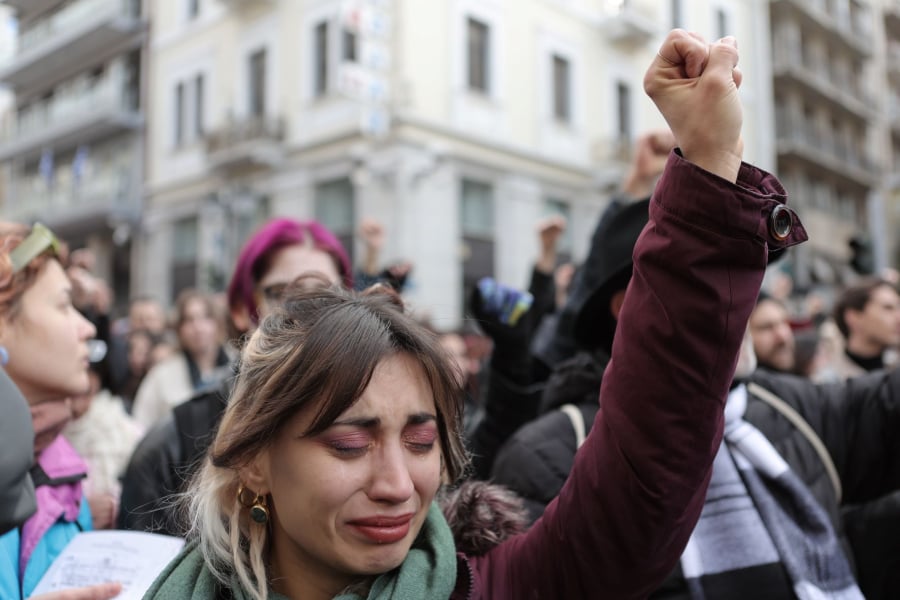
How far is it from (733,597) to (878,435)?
0.68 metres

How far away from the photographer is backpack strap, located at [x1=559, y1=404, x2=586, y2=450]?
180 centimetres

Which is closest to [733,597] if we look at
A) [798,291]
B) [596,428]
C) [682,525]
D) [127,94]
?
[682,525]

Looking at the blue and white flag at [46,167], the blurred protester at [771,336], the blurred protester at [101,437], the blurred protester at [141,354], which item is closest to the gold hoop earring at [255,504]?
the blurred protester at [101,437]

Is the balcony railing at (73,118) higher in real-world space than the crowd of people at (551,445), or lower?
higher

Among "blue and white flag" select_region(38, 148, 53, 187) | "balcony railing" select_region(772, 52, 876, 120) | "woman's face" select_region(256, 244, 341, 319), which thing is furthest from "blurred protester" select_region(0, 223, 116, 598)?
"blue and white flag" select_region(38, 148, 53, 187)

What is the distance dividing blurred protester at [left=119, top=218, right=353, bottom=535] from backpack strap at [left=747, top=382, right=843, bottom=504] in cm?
117

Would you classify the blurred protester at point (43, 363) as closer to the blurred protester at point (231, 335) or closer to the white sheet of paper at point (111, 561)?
the white sheet of paper at point (111, 561)

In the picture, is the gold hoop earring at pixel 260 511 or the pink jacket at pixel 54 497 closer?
the gold hoop earring at pixel 260 511

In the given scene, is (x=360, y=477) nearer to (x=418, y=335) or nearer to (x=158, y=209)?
(x=418, y=335)

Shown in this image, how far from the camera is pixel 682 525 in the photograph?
3.84 feet

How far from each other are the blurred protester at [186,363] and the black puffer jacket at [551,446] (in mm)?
2619

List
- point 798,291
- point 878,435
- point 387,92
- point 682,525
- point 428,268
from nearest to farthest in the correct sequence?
point 682,525, point 878,435, point 798,291, point 387,92, point 428,268

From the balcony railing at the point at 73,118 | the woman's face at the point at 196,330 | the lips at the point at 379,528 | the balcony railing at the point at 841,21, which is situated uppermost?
the balcony railing at the point at 73,118

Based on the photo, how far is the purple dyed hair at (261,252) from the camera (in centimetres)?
254
